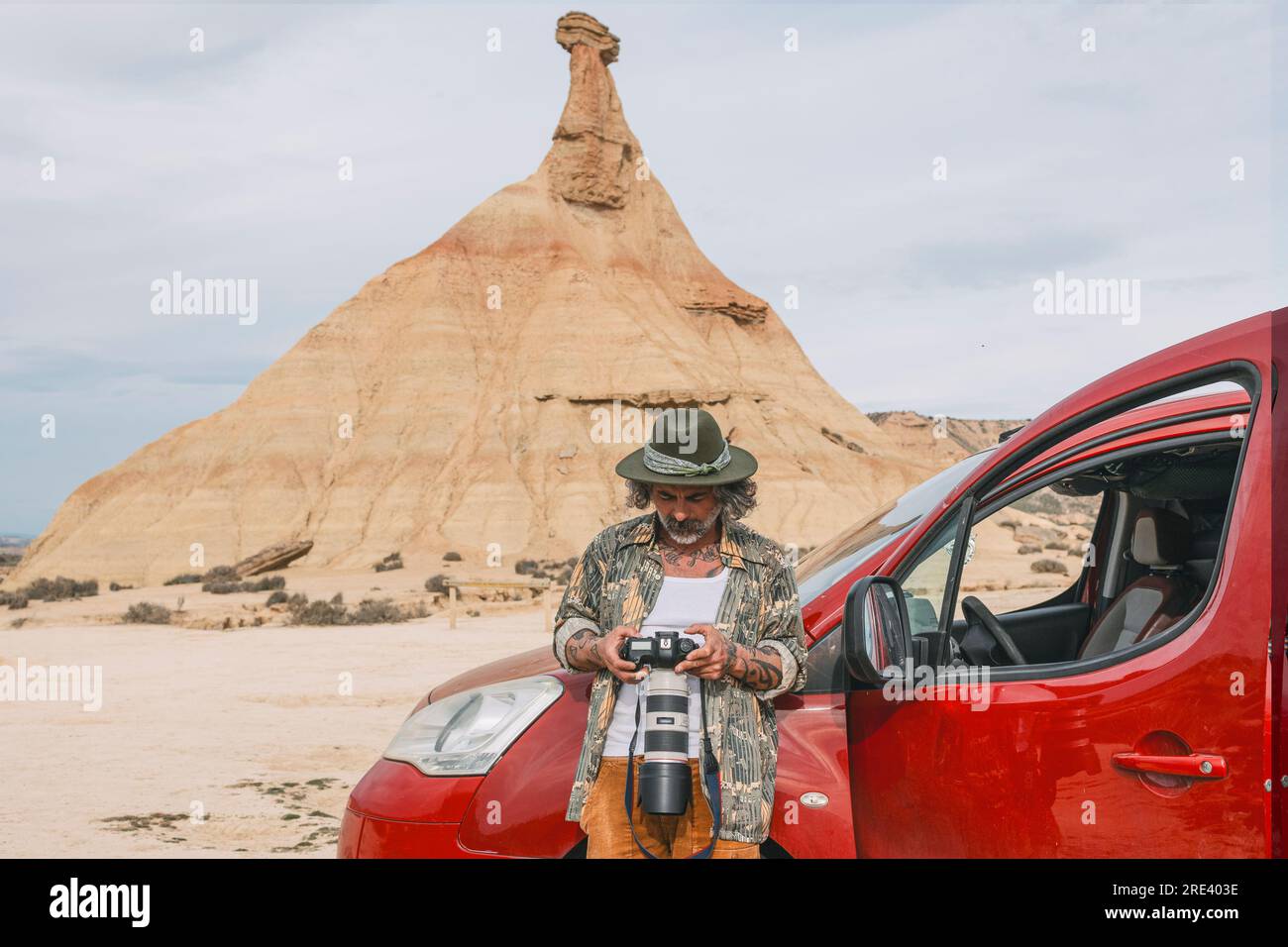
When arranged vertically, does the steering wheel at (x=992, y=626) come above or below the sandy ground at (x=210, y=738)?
above

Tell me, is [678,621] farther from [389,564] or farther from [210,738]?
[389,564]

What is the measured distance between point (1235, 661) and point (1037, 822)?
0.58 metres

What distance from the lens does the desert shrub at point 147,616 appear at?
22209mm

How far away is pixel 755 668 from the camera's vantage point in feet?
9.04

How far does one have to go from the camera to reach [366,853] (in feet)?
10.2

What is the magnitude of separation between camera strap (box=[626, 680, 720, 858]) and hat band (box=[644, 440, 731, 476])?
0.60m

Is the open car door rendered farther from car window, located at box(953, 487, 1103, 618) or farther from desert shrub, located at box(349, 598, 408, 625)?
desert shrub, located at box(349, 598, 408, 625)

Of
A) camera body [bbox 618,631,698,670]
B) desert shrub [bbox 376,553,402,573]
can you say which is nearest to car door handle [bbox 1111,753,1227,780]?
camera body [bbox 618,631,698,670]

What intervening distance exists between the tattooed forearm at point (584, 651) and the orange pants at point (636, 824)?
0.87 feet

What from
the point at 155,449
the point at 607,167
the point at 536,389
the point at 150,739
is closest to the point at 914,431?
the point at 607,167

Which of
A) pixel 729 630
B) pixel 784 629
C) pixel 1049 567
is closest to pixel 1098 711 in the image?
pixel 784 629

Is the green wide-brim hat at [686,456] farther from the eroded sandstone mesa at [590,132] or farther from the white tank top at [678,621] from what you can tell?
the eroded sandstone mesa at [590,132]

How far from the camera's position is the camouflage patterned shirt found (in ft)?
9.12

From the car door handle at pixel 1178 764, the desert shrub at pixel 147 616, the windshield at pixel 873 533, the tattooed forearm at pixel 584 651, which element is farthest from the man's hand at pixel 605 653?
the desert shrub at pixel 147 616
